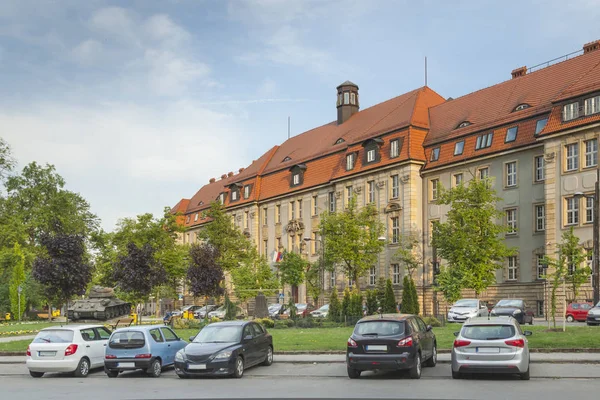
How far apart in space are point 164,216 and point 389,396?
63.5 m

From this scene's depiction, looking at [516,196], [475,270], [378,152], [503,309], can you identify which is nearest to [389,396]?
[503,309]

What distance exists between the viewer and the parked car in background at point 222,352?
59.7 ft

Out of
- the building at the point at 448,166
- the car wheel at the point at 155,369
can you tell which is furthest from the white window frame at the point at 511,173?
the car wheel at the point at 155,369

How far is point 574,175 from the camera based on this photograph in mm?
41812

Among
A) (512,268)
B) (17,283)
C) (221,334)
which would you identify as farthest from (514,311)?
(17,283)

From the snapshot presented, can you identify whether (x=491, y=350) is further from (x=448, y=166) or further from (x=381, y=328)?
(x=448, y=166)

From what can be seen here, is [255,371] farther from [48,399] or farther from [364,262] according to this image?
[364,262]

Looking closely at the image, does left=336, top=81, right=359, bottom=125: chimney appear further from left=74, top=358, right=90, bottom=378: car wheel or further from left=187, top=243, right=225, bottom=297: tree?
left=74, top=358, right=90, bottom=378: car wheel

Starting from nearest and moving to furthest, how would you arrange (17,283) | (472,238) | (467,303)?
(467,303) → (472,238) → (17,283)

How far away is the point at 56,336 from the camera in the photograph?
2011 centimetres

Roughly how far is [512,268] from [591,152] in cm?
981

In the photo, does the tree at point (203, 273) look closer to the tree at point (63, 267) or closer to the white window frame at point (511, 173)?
the tree at point (63, 267)

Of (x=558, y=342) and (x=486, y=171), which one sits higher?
(x=486, y=171)

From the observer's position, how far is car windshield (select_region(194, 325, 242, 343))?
1898 cm
